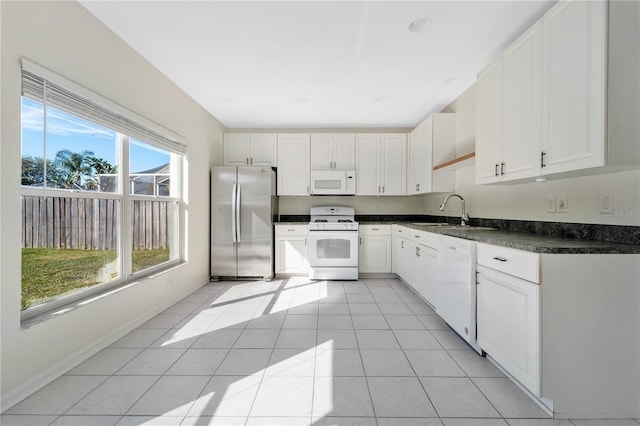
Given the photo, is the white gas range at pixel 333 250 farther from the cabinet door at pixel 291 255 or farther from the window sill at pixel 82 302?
the window sill at pixel 82 302

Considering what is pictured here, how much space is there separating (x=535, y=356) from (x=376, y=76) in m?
2.60

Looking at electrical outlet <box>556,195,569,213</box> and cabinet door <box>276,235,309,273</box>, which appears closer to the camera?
electrical outlet <box>556,195,569,213</box>

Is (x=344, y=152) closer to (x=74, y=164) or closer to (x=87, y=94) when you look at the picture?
(x=87, y=94)

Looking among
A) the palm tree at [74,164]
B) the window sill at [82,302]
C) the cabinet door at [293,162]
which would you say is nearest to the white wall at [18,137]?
the window sill at [82,302]

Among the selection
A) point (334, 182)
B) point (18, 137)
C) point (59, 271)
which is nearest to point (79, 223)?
point (59, 271)

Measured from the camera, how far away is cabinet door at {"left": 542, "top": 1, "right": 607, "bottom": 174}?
131cm

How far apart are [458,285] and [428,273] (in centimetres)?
72

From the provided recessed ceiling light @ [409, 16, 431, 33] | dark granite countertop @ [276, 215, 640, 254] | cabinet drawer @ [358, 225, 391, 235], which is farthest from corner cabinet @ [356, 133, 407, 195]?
recessed ceiling light @ [409, 16, 431, 33]

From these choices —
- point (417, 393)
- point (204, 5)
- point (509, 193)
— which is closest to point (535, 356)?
point (417, 393)

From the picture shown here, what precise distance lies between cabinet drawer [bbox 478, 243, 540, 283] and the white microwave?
254 centimetres

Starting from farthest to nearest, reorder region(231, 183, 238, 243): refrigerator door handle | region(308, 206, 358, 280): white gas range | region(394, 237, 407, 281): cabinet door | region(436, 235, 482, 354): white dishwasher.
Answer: region(308, 206, 358, 280): white gas range < region(231, 183, 238, 243): refrigerator door handle < region(394, 237, 407, 281): cabinet door < region(436, 235, 482, 354): white dishwasher

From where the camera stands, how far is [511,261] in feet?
5.06

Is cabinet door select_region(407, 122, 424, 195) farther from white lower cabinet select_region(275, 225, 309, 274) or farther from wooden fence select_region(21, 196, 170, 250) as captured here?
wooden fence select_region(21, 196, 170, 250)

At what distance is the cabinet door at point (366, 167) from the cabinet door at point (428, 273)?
1.51 metres
